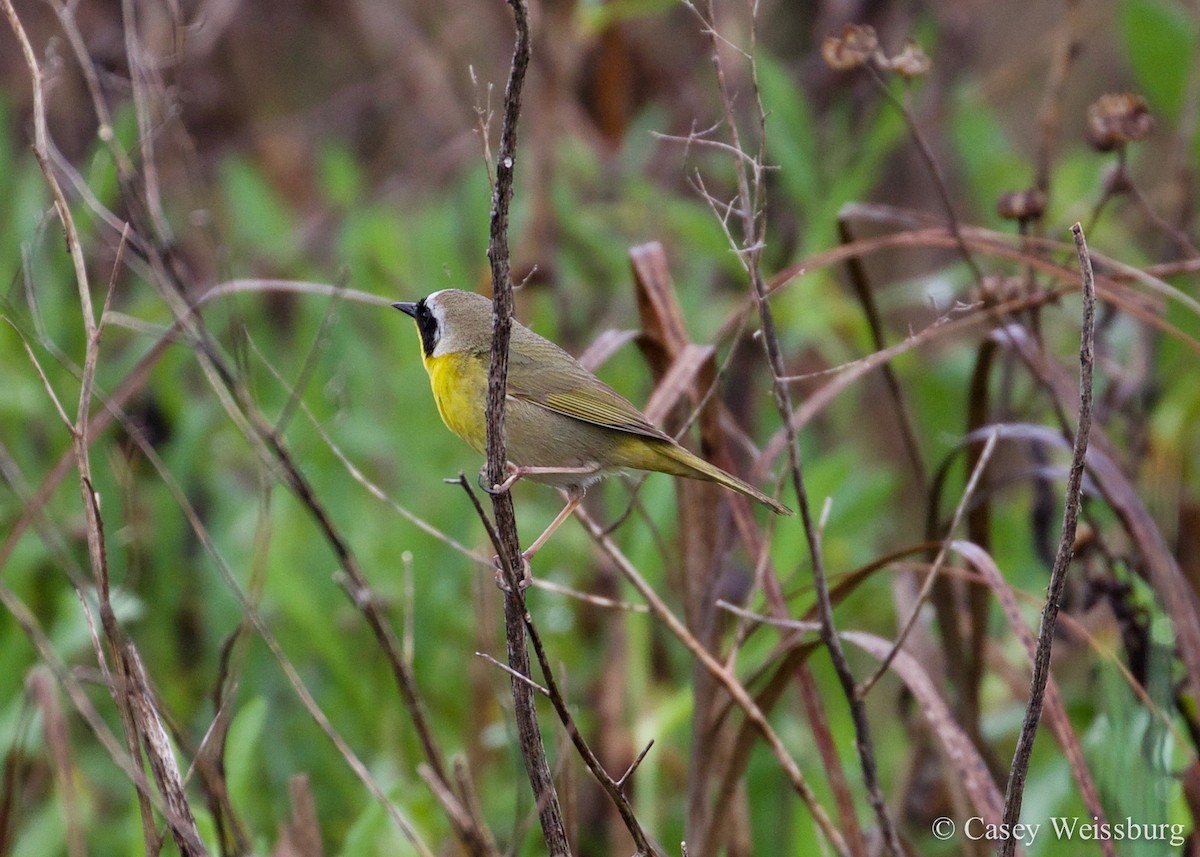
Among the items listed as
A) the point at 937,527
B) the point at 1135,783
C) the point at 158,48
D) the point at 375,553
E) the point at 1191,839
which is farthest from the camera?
the point at 158,48

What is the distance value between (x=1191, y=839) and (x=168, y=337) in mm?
2247

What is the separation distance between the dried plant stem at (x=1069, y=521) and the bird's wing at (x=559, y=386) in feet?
4.34

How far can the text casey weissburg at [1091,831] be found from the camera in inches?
87.7

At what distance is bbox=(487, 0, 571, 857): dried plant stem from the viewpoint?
5.07 feet

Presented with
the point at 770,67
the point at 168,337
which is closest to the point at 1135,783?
the point at 168,337

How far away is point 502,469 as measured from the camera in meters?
1.84

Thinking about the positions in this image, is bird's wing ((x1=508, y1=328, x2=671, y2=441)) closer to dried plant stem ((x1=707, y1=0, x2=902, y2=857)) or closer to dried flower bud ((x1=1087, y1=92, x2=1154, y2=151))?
dried plant stem ((x1=707, y1=0, x2=902, y2=857))

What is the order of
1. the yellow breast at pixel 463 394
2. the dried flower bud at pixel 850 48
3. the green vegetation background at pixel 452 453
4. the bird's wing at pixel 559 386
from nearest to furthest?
the dried flower bud at pixel 850 48
the yellow breast at pixel 463 394
the bird's wing at pixel 559 386
the green vegetation background at pixel 452 453

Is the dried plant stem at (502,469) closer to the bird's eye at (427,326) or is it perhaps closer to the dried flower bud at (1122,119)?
the bird's eye at (427,326)

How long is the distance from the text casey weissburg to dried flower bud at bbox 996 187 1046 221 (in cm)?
127

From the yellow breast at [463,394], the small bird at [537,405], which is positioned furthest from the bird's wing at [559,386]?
the yellow breast at [463,394]

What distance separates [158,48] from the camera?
566 centimetres

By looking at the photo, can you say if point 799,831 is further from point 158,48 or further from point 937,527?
point 158,48

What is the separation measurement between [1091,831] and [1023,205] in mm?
1329
